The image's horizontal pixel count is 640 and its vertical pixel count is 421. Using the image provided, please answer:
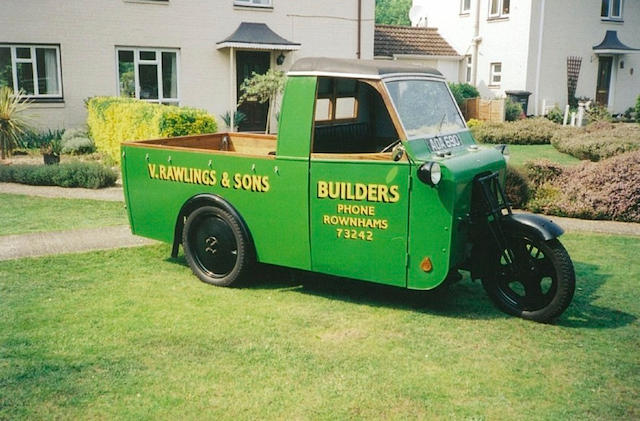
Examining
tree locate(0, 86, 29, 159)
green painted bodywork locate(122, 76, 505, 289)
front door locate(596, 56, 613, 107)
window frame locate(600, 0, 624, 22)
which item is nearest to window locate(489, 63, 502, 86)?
front door locate(596, 56, 613, 107)

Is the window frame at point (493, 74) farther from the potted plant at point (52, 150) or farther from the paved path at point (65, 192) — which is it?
the paved path at point (65, 192)

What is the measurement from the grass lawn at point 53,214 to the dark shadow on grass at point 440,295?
2.70 m

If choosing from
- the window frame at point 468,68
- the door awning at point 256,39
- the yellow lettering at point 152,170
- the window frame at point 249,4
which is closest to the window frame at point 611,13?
the window frame at point 468,68

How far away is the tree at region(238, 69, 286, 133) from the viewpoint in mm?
19891

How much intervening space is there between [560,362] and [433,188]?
1.65 metres

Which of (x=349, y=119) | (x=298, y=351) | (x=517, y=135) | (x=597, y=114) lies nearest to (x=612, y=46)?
(x=597, y=114)

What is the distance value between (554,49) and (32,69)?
2007cm

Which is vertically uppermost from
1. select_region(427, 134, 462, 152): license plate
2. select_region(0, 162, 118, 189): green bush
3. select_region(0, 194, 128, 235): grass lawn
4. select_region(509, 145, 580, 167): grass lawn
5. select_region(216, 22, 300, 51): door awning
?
select_region(216, 22, 300, 51): door awning

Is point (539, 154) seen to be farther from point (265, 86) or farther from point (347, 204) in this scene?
point (347, 204)

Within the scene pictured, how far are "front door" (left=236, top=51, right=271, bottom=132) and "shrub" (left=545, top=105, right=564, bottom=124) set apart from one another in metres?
11.4

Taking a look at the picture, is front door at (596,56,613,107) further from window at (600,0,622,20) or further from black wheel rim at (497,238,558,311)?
black wheel rim at (497,238,558,311)

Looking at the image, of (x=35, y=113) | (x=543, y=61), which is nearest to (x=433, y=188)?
(x=35, y=113)

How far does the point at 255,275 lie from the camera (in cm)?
691

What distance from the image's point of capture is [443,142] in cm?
591
